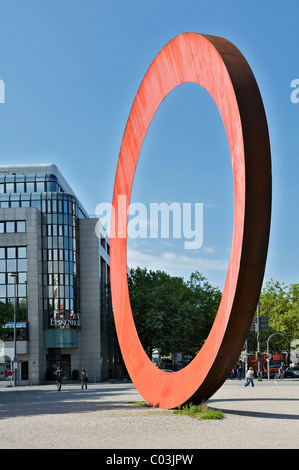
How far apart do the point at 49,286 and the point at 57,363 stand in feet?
27.6

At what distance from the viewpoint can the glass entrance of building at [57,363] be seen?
6491 centimetres

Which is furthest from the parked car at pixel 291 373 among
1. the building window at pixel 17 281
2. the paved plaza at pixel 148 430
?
the paved plaza at pixel 148 430

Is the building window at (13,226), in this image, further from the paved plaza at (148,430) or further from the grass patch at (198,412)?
the grass patch at (198,412)

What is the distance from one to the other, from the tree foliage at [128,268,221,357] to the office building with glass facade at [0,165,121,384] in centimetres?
806

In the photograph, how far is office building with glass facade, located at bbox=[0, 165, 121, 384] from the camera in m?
62.5

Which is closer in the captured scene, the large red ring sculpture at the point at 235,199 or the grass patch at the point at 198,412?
the large red ring sculpture at the point at 235,199

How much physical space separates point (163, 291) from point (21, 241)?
15.8m

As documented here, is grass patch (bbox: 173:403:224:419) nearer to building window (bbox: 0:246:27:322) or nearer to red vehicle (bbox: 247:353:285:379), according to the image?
red vehicle (bbox: 247:353:285:379)

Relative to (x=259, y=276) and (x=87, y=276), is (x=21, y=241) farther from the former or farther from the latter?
(x=259, y=276)

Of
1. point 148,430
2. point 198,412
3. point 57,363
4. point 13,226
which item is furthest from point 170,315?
point 148,430

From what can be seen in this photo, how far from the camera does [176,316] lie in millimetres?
56312
